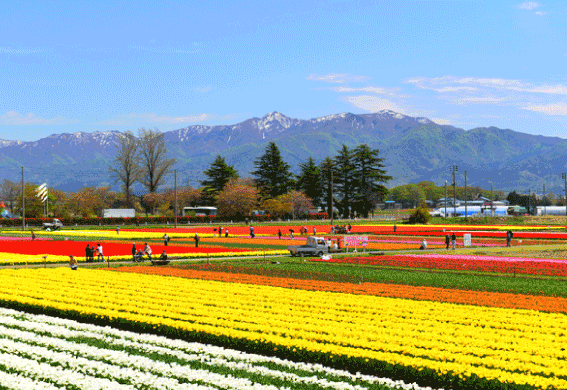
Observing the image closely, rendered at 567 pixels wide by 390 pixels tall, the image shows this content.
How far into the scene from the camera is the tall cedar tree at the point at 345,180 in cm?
16211

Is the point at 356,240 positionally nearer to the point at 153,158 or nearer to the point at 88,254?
the point at 88,254

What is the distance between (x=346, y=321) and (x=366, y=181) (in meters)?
142

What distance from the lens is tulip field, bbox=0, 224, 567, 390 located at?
14859 millimetres

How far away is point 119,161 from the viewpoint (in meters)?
158

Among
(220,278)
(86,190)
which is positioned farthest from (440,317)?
(86,190)

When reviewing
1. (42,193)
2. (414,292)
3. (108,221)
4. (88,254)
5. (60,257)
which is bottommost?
(414,292)

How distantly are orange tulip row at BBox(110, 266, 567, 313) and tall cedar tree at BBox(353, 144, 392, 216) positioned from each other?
397 ft

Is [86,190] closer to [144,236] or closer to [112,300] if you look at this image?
[144,236]

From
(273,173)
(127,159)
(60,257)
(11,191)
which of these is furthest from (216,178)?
(60,257)

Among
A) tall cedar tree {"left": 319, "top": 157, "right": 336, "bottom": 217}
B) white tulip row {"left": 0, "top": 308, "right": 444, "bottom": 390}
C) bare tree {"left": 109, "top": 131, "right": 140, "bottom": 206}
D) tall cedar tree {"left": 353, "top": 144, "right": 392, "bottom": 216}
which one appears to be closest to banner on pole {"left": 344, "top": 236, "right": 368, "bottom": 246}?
white tulip row {"left": 0, "top": 308, "right": 444, "bottom": 390}

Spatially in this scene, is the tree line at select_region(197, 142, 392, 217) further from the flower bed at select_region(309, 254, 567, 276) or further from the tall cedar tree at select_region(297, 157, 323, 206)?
the flower bed at select_region(309, 254, 567, 276)

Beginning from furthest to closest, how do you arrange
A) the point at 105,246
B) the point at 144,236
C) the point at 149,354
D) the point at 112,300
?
the point at 144,236
the point at 105,246
the point at 112,300
the point at 149,354

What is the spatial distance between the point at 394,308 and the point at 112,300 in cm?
1127

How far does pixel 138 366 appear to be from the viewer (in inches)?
634
